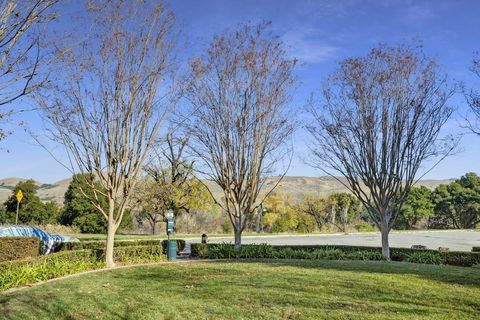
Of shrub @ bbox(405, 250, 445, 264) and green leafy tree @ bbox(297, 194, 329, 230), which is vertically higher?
green leafy tree @ bbox(297, 194, 329, 230)

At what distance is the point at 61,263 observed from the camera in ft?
38.8

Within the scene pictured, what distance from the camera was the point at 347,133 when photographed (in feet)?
52.6

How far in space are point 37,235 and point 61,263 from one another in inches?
262

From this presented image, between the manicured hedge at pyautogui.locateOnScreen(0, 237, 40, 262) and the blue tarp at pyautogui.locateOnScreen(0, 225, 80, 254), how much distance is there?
Result: 1.88m

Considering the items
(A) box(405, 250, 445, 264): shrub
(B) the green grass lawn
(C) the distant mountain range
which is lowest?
Result: (A) box(405, 250, 445, 264): shrub

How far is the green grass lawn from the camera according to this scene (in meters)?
6.39

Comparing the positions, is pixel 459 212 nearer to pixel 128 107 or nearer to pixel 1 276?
pixel 128 107

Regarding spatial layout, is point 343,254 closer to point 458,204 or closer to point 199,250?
point 199,250

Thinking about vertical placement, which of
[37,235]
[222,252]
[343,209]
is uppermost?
[343,209]

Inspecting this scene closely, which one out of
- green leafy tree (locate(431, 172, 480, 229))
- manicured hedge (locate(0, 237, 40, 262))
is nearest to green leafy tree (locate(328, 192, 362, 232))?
green leafy tree (locate(431, 172, 480, 229))

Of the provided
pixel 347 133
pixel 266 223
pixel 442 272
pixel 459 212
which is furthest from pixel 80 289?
pixel 459 212

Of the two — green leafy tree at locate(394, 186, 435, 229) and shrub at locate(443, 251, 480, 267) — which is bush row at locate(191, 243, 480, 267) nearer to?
shrub at locate(443, 251, 480, 267)

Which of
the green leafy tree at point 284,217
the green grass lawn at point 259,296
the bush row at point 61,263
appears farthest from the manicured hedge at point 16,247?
the green leafy tree at point 284,217

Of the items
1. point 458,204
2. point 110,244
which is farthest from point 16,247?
point 458,204
